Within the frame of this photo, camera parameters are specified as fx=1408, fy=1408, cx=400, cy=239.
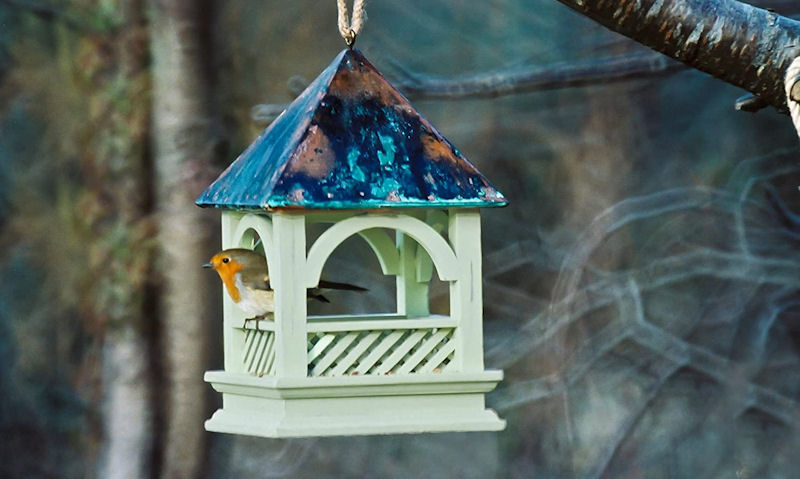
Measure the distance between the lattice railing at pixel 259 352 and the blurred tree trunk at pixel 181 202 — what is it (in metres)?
3.19

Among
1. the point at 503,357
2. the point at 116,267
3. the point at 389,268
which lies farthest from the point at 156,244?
the point at 389,268

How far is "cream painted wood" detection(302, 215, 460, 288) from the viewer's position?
8.60 ft

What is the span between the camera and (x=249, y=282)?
278 cm

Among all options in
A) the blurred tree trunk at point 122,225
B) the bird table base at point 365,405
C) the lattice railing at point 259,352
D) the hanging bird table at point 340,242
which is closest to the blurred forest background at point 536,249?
the blurred tree trunk at point 122,225

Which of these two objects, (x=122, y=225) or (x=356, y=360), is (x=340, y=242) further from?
(x=122, y=225)

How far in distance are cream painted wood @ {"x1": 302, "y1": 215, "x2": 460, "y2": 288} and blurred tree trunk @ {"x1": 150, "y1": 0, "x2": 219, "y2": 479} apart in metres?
3.40

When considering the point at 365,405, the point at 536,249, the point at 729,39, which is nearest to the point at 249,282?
the point at 365,405

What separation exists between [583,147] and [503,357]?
3.51 ft

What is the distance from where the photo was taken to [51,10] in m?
6.39

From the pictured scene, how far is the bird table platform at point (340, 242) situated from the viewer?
8.34ft

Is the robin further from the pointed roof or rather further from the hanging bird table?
the pointed roof

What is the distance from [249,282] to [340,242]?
0.82ft

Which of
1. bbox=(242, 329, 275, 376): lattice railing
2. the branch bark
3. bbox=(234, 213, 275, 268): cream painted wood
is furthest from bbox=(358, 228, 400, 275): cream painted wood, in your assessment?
the branch bark

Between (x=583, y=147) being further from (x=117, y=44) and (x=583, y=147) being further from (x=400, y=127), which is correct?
(x=400, y=127)
